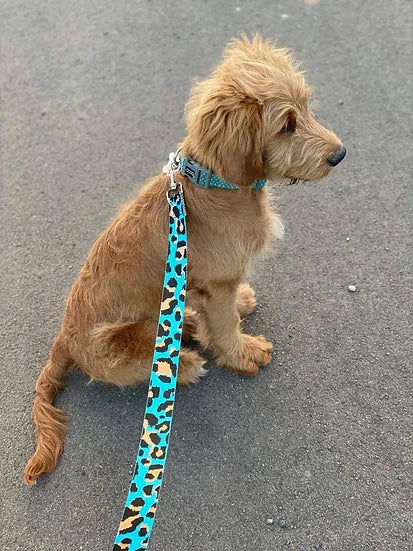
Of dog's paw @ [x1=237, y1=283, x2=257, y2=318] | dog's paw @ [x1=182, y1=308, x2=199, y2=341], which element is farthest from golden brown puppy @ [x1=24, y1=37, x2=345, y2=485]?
dog's paw @ [x1=237, y1=283, x2=257, y2=318]

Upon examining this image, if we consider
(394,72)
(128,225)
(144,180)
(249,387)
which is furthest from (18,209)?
(394,72)

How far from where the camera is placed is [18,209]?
391cm

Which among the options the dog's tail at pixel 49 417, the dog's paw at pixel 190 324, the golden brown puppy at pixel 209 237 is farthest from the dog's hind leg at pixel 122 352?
the dog's paw at pixel 190 324

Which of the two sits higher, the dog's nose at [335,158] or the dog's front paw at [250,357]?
the dog's nose at [335,158]

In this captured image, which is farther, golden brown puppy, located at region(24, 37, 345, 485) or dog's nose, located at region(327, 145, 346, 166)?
dog's nose, located at region(327, 145, 346, 166)

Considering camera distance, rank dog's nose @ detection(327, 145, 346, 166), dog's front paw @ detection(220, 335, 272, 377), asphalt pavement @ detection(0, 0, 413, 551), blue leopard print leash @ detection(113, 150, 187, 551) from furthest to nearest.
Answer: dog's front paw @ detection(220, 335, 272, 377) → asphalt pavement @ detection(0, 0, 413, 551) → dog's nose @ detection(327, 145, 346, 166) → blue leopard print leash @ detection(113, 150, 187, 551)

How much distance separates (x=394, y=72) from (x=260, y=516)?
12.8 feet

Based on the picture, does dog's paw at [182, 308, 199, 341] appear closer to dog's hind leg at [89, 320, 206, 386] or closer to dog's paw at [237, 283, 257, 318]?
dog's paw at [237, 283, 257, 318]

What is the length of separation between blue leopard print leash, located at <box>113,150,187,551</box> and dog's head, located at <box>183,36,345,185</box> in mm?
301

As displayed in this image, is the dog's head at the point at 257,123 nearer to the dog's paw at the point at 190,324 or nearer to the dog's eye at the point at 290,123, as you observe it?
the dog's eye at the point at 290,123

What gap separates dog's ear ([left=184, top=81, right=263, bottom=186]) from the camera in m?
1.98

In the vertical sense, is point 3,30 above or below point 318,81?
below

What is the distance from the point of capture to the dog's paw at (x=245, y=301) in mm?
3137

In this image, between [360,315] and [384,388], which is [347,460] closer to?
[384,388]
